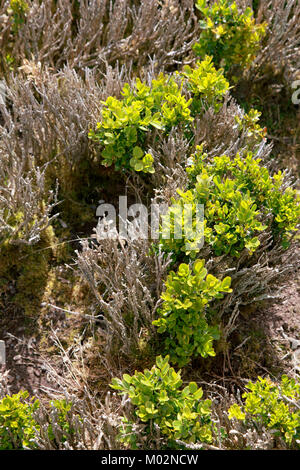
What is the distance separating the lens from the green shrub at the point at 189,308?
2068 mm

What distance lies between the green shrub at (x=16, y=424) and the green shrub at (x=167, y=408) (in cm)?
41

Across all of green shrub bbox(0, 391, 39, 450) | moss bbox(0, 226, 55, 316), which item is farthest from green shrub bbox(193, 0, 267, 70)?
green shrub bbox(0, 391, 39, 450)

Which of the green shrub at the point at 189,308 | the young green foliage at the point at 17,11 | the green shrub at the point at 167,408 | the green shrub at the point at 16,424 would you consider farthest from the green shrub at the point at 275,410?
the young green foliage at the point at 17,11

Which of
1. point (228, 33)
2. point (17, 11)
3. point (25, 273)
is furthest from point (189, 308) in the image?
point (17, 11)

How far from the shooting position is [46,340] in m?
2.54

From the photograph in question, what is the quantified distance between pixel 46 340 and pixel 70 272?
0.44m

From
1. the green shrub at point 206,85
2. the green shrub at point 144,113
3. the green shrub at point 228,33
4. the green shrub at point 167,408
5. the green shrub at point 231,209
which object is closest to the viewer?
the green shrub at point 167,408

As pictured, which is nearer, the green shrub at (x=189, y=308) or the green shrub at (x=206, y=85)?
the green shrub at (x=189, y=308)

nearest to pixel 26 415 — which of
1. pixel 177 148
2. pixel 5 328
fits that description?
pixel 5 328

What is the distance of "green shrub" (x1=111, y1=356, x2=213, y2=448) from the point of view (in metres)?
1.88

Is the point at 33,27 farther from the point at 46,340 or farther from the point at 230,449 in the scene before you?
the point at 230,449

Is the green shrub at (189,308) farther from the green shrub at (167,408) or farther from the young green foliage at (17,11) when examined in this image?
the young green foliage at (17,11)

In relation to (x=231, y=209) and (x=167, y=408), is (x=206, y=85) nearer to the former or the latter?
(x=231, y=209)

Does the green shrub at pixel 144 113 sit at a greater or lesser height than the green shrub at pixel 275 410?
greater
